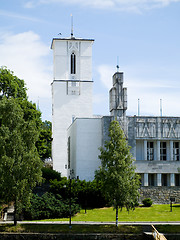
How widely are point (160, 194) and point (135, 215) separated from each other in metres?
8.66

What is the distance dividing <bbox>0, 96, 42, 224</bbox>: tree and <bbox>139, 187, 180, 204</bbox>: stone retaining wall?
16.0m

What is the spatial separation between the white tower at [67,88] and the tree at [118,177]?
27.1 meters

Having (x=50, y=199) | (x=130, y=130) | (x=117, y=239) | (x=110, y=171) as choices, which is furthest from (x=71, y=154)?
(x=117, y=239)

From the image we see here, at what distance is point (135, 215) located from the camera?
32.4 metres

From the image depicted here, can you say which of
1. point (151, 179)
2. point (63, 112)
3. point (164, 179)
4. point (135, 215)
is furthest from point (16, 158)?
point (63, 112)

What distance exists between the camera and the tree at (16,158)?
1041 inches

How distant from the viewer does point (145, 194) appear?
40188 mm

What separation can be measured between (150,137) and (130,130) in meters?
2.31

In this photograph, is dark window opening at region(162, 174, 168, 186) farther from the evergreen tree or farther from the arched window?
the arched window

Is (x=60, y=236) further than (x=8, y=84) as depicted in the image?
No

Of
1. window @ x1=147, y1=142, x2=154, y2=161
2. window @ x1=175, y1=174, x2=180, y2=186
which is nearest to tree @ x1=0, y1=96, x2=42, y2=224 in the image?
window @ x1=147, y1=142, x2=154, y2=161

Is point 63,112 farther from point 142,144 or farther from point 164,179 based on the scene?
point 164,179

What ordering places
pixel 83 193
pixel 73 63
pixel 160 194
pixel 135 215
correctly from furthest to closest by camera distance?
pixel 73 63 < pixel 160 194 < pixel 83 193 < pixel 135 215

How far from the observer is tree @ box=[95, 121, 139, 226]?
27.5 meters
